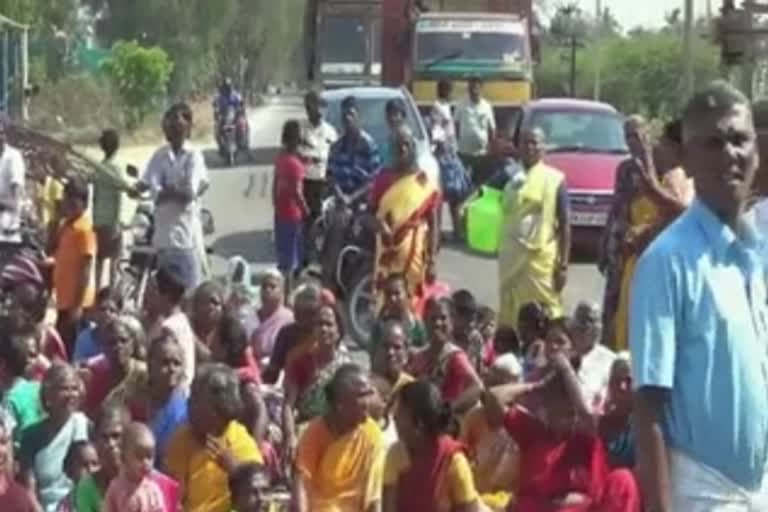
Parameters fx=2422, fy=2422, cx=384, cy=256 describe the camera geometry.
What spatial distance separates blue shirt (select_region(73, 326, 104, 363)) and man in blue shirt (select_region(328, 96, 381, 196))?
575 centimetres

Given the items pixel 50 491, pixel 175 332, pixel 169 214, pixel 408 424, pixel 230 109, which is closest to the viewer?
pixel 408 424

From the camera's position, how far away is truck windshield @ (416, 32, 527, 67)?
30.6m

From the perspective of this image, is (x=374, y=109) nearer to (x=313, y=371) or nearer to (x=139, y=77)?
(x=313, y=371)

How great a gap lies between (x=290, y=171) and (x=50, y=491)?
8.57 metres

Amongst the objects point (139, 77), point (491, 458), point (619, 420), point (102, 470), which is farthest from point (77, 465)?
point (139, 77)

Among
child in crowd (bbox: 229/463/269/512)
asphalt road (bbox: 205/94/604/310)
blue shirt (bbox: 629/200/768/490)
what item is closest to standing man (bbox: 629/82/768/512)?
blue shirt (bbox: 629/200/768/490)

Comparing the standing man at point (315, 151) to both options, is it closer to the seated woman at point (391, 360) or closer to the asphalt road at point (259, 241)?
the asphalt road at point (259, 241)

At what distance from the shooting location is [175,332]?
10.5 m

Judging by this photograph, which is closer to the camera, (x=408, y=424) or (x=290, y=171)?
(x=408, y=424)

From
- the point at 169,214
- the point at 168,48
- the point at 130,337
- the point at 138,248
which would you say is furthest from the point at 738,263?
the point at 168,48

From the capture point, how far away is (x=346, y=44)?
36094mm

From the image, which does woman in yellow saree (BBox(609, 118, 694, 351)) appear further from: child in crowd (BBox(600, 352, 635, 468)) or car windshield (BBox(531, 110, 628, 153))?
car windshield (BBox(531, 110, 628, 153))

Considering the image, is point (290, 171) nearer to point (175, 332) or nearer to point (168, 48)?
point (175, 332)

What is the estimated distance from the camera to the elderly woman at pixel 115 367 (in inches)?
413
